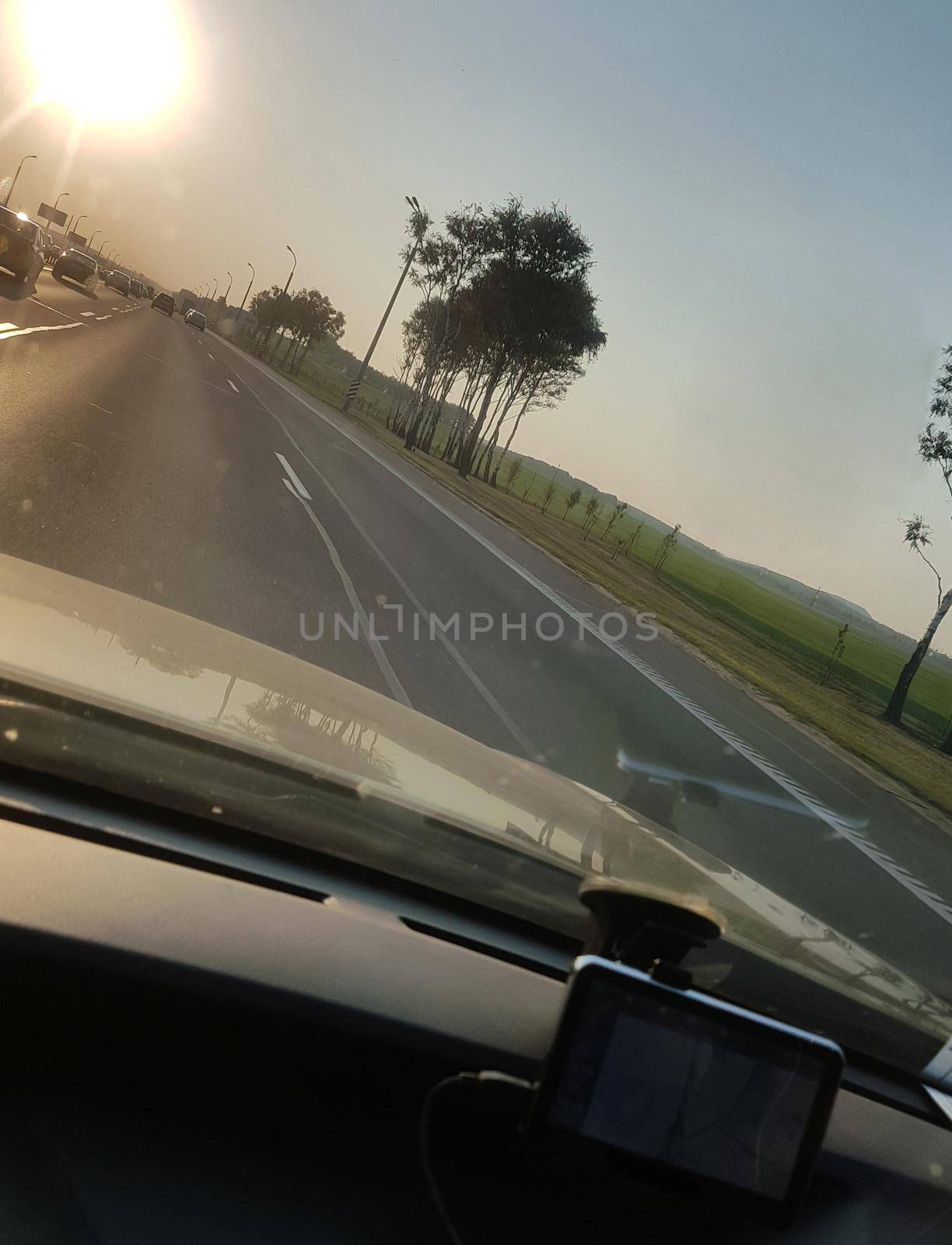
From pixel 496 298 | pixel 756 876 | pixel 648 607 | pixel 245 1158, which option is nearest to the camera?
pixel 245 1158

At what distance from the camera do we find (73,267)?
6044 centimetres

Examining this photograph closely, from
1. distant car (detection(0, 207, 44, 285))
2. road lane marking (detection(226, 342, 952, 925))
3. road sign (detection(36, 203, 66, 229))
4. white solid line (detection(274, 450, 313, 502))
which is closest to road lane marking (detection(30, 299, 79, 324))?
distant car (detection(0, 207, 44, 285))

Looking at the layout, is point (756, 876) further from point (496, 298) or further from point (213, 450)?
point (496, 298)

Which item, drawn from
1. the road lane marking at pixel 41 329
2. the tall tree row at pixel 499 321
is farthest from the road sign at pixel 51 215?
the road lane marking at pixel 41 329

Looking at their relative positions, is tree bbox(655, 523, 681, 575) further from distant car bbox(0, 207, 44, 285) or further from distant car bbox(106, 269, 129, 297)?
distant car bbox(106, 269, 129, 297)

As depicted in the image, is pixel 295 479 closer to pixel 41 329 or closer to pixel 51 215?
pixel 41 329

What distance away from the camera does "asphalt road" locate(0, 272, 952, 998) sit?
798 centimetres

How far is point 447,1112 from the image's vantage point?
215 centimetres

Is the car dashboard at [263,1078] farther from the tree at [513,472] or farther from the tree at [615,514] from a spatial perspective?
the tree at [513,472]

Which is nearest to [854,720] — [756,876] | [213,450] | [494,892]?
[213,450]

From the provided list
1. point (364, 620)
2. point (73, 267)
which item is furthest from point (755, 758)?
point (73, 267)

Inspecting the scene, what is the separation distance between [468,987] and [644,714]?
29.0 ft

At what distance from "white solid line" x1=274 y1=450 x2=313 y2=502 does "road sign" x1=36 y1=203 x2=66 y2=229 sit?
483 ft

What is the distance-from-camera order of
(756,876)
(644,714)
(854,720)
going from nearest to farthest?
(756,876), (644,714), (854,720)
